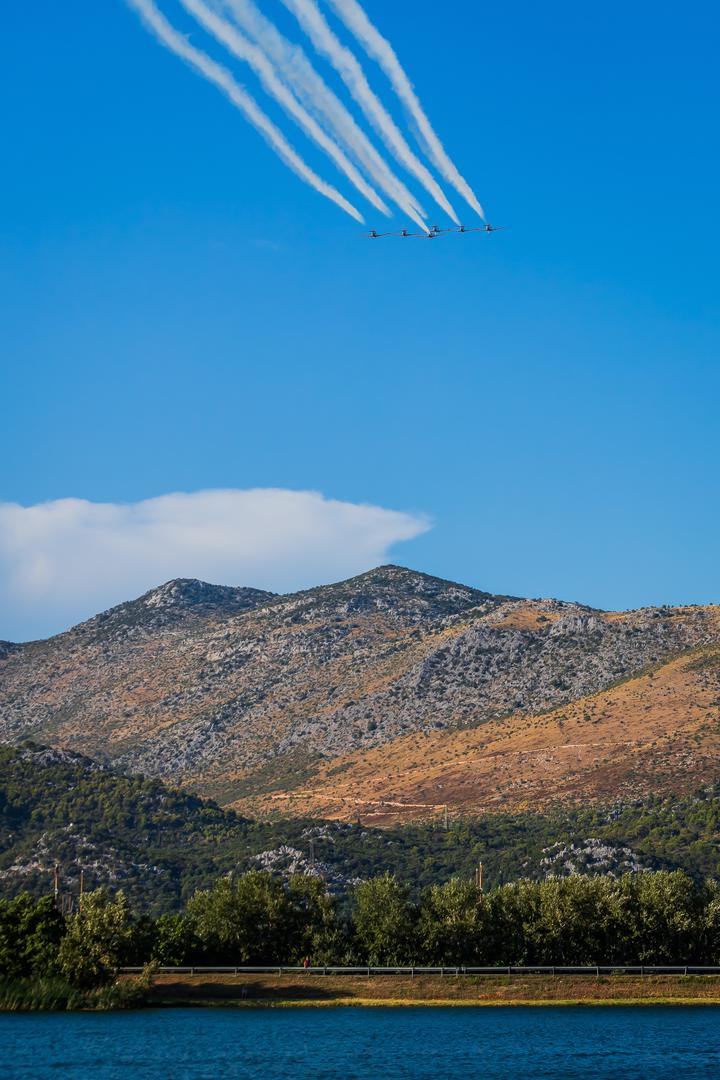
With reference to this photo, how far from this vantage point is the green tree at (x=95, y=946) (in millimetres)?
117500

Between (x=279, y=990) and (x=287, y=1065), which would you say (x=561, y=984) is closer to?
(x=279, y=990)

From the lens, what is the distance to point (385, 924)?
128 metres

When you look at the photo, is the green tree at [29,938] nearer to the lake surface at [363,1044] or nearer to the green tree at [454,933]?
the lake surface at [363,1044]

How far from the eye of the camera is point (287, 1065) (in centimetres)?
9288

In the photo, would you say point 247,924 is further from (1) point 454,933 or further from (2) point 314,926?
(1) point 454,933

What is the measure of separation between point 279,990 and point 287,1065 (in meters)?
28.0

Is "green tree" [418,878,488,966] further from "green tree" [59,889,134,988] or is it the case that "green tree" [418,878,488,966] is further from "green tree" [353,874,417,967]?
"green tree" [59,889,134,988]

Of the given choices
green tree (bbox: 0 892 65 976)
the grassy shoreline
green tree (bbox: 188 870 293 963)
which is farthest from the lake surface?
green tree (bbox: 188 870 293 963)

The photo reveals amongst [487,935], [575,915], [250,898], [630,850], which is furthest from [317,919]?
[630,850]

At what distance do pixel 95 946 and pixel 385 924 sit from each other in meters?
27.6

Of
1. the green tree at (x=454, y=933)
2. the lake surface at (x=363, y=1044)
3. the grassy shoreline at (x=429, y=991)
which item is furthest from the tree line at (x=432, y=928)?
the lake surface at (x=363, y=1044)

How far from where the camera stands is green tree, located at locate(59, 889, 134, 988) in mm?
117500

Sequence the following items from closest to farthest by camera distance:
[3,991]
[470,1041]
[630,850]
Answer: [470,1041] < [3,991] < [630,850]

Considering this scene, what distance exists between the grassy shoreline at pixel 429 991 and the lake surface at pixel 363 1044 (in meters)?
2.00
